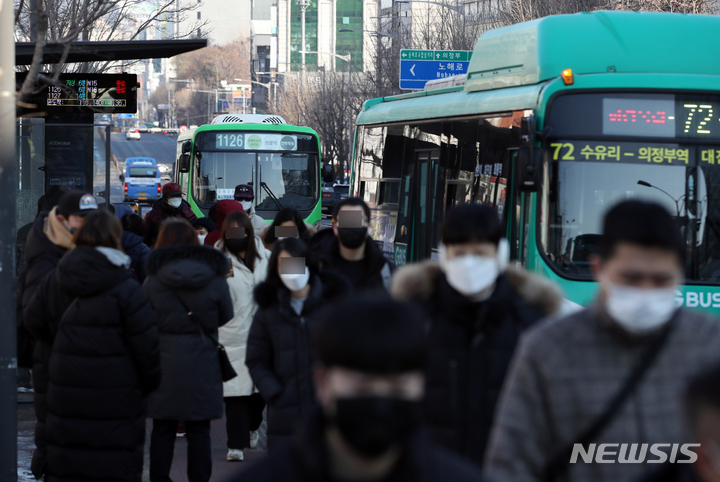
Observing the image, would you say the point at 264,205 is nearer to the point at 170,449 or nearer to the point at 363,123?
the point at 363,123

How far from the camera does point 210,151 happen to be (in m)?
18.5

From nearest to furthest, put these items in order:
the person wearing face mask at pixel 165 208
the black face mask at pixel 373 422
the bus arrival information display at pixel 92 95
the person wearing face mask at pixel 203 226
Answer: the black face mask at pixel 373 422 → the person wearing face mask at pixel 203 226 → the bus arrival information display at pixel 92 95 → the person wearing face mask at pixel 165 208

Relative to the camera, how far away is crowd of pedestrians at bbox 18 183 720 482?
182 centimetres

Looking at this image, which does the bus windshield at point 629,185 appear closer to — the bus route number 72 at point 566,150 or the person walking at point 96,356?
the bus route number 72 at point 566,150

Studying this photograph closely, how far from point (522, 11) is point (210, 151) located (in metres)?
13.0

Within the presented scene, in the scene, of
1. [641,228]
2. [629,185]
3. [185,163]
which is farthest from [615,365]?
[185,163]

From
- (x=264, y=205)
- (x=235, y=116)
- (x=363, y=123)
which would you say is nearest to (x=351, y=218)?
(x=363, y=123)

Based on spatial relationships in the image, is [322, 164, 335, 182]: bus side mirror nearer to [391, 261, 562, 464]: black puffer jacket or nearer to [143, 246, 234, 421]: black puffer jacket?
[143, 246, 234, 421]: black puffer jacket

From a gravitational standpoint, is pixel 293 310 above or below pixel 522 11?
below

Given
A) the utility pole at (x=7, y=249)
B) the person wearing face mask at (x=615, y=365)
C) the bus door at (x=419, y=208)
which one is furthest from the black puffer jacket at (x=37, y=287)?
the bus door at (x=419, y=208)

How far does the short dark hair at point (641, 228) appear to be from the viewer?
8.05 ft

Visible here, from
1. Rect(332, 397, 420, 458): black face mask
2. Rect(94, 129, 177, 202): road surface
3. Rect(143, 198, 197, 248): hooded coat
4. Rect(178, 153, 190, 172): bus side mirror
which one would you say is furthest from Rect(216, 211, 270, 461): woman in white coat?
Rect(94, 129, 177, 202): road surface

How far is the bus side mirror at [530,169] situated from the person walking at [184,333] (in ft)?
8.10

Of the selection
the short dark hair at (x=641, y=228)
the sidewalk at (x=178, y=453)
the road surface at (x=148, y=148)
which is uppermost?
the road surface at (x=148, y=148)
